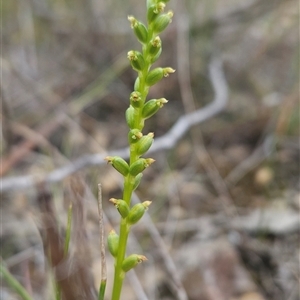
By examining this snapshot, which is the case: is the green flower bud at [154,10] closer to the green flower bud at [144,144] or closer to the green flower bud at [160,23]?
the green flower bud at [160,23]

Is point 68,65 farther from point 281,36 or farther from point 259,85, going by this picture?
point 281,36

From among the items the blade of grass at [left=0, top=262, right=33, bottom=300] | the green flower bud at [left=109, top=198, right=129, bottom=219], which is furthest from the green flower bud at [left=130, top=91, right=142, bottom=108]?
the blade of grass at [left=0, top=262, right=33, bottom=300]

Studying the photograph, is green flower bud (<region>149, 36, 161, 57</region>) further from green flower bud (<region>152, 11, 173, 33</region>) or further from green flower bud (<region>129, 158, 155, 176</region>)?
green flower bud (<region>129, 158, 155, 176</region>)

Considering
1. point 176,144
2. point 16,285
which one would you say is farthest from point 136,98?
point 176,144

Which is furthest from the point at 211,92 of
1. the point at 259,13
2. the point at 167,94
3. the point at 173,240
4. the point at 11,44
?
the point at 11,44

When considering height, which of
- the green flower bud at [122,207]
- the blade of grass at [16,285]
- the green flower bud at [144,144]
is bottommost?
the blade of grass at [16,285]

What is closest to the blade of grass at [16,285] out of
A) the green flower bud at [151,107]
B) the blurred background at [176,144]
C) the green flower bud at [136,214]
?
the blurred background at [176,144]
